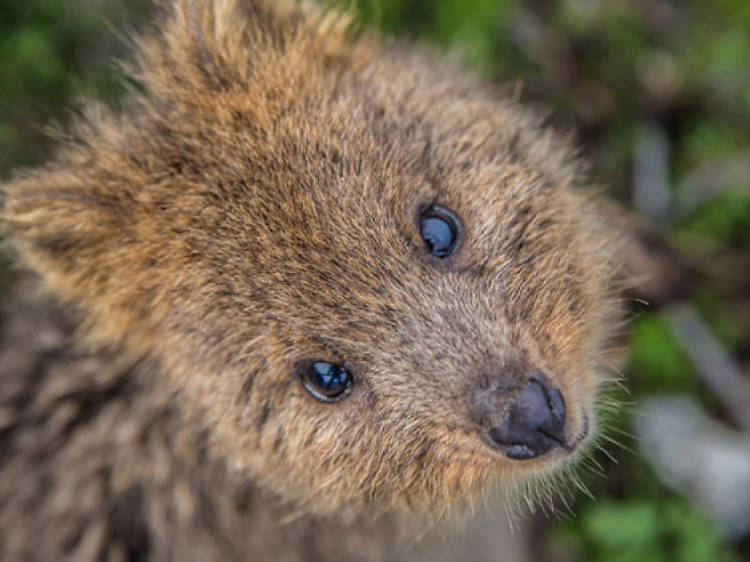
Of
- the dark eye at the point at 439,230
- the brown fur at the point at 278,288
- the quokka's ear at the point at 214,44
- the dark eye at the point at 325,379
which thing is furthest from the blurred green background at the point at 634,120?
the dark eye at the point at 325,379

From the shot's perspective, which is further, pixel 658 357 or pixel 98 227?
pixel 658 357

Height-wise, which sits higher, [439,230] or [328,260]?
[439,230]

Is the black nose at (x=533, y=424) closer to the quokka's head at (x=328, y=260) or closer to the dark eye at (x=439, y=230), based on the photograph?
the quokka's head at (x=328, y=260)

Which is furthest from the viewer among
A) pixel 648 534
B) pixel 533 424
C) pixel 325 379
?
pixel 648 534

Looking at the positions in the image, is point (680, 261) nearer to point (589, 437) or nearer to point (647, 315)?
point (647, 315)

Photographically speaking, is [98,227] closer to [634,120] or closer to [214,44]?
[214,44]

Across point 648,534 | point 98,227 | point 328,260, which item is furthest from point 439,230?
point 648,534

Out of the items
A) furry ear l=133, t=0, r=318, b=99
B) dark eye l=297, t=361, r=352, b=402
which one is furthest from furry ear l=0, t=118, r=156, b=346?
dark eye l=297, t=361, r=352, b=402

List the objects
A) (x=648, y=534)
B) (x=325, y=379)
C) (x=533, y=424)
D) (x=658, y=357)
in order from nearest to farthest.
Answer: (x=533, y=424)
(x=325, y=379)
(x=648, y=534)
(x=658, y=357)
